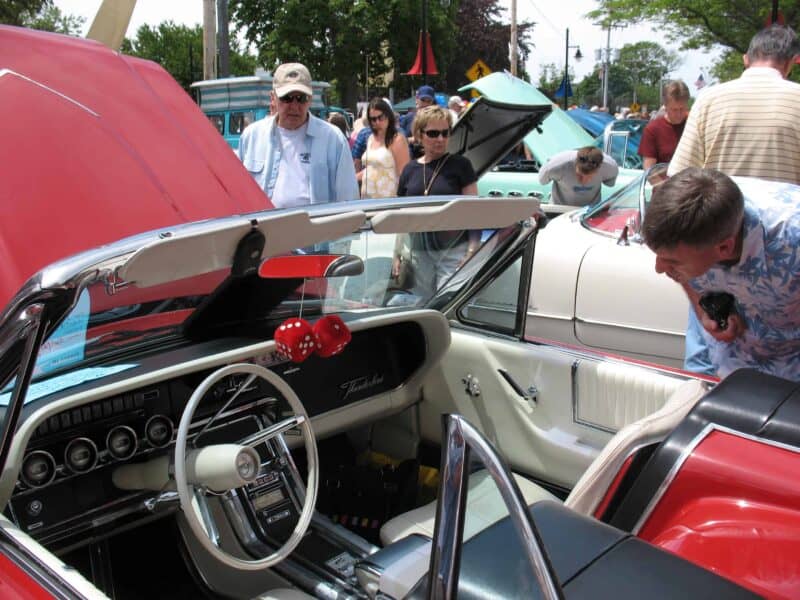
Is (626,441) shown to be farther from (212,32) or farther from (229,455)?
(212,32)

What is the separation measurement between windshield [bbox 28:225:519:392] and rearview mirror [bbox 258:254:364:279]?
135 mm

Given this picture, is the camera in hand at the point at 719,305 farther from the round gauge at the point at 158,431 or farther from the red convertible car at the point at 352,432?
the round gauge at the point at 158,431

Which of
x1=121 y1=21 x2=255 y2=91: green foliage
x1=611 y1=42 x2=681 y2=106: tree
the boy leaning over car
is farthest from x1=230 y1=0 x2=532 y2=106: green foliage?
x1=611 y1=42 x2=681 y2=106: tree

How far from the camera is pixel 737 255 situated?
2.28m

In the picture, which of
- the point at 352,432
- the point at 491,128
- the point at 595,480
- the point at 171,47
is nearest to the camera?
the point at 595,480

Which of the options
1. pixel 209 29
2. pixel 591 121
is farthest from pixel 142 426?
pixel 591 121

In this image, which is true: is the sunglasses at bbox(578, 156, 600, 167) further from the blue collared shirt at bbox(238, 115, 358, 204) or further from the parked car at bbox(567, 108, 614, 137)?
the parked car at bbox(567, 108, 614, 137)

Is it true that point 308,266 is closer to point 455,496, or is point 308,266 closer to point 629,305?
point 455,496

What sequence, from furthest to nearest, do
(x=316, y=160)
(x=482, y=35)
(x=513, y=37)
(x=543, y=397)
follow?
(x=482, y=35), (x=513, y=37), (x=316, y=160), (x=543, y=397)

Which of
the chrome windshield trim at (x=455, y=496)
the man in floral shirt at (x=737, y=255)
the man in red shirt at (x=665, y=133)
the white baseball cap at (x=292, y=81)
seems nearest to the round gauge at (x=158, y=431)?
the chrome windshield trim at (x=455, y=496)

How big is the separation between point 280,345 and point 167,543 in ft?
3.48

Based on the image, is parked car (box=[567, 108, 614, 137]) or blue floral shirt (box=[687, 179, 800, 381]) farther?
parked car (box=[567, 108, 614, 137])

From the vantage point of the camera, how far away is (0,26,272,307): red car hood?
362 cm

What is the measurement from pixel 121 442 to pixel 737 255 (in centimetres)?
194
